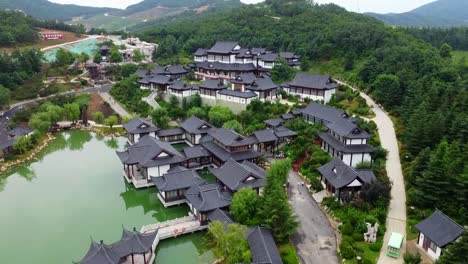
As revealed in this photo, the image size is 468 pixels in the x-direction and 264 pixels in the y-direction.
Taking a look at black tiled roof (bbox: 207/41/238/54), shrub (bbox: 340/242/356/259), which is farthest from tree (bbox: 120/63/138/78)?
shrub (bbox: 340/242/356/259)

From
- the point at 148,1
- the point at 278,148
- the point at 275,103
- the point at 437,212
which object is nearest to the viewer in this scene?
→ the point at 437,212

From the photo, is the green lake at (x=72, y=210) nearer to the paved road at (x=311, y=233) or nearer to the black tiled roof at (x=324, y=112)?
the paved road at (x=311, y=233)

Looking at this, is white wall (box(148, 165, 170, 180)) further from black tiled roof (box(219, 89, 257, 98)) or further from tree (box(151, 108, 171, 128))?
black tiled roof (box(219, 89, 257, 98))

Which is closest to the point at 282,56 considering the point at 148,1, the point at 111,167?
the point at 111,167

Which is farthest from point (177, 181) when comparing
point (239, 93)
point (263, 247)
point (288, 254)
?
point (239, 93)

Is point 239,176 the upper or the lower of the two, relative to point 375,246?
upper

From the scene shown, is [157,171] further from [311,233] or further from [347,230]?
[347,230]

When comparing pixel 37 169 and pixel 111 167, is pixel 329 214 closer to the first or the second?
pixel 111 167
